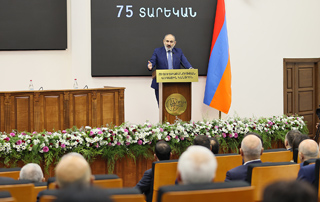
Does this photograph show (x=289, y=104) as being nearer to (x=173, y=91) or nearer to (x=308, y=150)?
(x=173, y=91)

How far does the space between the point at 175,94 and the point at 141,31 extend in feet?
7.69

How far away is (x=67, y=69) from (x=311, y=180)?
6.66 m

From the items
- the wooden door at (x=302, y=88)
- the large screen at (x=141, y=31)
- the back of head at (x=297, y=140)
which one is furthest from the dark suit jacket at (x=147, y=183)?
the wooden door at (x=302, y=88)

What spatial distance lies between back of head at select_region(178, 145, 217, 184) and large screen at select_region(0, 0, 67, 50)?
Answer: 697cm

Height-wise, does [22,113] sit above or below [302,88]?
below

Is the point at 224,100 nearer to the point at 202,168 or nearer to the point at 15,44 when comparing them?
the point at 15,44

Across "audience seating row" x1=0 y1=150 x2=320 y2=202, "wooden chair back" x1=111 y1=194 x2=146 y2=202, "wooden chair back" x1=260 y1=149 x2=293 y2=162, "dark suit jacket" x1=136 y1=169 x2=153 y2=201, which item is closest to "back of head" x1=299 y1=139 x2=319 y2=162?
"audience seating row" x1=0 y1=150 x2=320 y2=202

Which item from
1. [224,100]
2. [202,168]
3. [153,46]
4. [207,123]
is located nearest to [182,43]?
[153,46]

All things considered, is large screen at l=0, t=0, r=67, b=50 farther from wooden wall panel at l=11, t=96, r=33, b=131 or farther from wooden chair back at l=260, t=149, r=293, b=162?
wooden chair back at l=260, t=149, r=293, b=162

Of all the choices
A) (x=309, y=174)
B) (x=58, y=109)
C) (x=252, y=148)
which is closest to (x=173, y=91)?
(x=58, y=109)

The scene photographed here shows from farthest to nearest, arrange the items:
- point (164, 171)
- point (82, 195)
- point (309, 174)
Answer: point (164, 171) < point (309, 174) < point (82, 195)

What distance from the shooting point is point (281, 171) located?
2.98 meters

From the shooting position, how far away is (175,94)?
22.8 ft

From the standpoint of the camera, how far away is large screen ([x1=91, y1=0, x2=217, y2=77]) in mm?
8672
